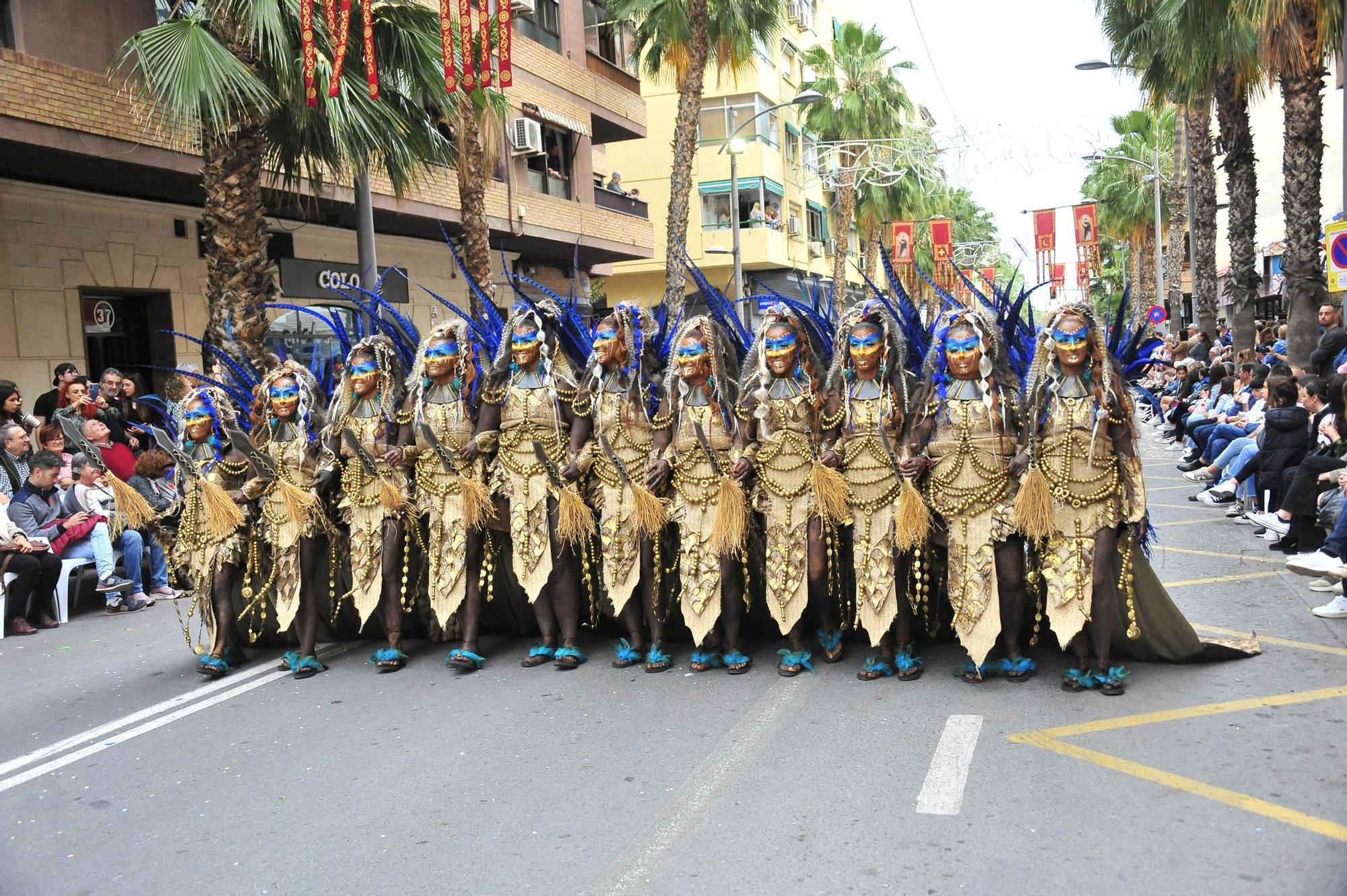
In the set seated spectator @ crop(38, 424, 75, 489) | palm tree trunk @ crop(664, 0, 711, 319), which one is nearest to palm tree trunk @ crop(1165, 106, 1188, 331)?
palm tree trunk @ crop(664, 0, 711, 319)

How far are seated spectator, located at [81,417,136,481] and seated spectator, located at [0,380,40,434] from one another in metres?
0.56

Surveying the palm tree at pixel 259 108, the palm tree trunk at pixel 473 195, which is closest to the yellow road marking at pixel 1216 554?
the palm tree at pixel 259 108

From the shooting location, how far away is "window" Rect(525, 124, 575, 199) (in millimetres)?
22875

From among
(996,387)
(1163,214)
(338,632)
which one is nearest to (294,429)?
(338,632)

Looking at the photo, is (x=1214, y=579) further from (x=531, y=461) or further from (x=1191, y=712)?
(x=531, y=461)

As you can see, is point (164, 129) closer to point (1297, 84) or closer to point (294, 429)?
point (294, 429)

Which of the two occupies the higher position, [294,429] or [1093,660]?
[294,429]

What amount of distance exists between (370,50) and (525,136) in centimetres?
1017

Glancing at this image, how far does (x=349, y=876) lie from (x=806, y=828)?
5.01ft

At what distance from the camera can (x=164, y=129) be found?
40.9ft

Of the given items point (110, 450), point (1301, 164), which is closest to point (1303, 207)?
point (1301, 164)

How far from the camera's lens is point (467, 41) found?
1105 centimetres

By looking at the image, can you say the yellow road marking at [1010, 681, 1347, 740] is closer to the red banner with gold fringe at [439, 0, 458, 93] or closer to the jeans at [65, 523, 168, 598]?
the jeans at [65, 523, 168, 598]

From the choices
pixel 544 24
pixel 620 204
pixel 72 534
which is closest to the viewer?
pixel 72 534
